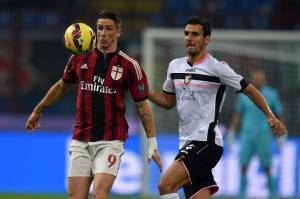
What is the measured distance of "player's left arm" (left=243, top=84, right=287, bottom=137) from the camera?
857cm

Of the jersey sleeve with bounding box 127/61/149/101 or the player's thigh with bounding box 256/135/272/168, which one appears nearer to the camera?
the jersey sleeve with bounding box 127/61/149/101

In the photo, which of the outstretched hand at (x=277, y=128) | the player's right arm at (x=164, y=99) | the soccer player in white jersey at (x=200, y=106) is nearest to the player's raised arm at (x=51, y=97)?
the player's right arm at (x=164, y=99)

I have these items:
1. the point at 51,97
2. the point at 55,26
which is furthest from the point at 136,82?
the point at 55,26

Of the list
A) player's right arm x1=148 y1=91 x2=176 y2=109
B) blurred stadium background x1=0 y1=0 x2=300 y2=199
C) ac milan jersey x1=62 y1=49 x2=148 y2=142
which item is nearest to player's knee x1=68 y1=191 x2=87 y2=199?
ac milan jersey x1=62 y1=49 x2=148 y2=142

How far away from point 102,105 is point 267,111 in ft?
4.97

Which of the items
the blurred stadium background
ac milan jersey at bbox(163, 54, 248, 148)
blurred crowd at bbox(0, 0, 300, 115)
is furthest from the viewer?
blurred crowd at bbox(0, 0, 300, 115)

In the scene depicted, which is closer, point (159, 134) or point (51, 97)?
point (51, 97)

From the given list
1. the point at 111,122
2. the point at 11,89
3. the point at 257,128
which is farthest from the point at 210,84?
the point at 11,89

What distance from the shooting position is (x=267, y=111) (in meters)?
8.72

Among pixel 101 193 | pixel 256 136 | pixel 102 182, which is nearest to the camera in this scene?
pixel 101 193

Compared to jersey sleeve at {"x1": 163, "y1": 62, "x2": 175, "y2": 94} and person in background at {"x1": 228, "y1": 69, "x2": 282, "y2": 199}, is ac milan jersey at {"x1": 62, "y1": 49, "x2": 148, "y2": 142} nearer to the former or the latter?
jersey sleeve at {"x1": 163, "y1": 62, "x2": 175, "y2": 94}

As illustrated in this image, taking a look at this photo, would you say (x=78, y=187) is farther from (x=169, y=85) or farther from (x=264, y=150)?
(x=264, y=150)

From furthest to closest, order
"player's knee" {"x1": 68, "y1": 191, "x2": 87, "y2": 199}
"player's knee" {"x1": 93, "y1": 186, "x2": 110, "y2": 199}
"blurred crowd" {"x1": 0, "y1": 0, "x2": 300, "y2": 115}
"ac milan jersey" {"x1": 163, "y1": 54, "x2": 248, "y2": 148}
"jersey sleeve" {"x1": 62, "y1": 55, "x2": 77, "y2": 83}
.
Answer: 1. "blurred crowd" {"x1": 0, "y1": 0, "x2": 300, "y2": 115}
2. "ac milan jersey" {"x1": 163, "y1": 54, "x2": 248, "y2": 148}
3. "jersey sleeve" {"x1": 62, "y1": 55, "x2": 77, "y2": 83}
4. "player's knee" {"x1": 68, "y1": 191, "x2": 87, "y2": 199}
5. "player's knee" {"x1": 93, "y1": 186, "x2": 110, "y2": 199}

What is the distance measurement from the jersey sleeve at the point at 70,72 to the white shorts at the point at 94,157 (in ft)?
2.04
